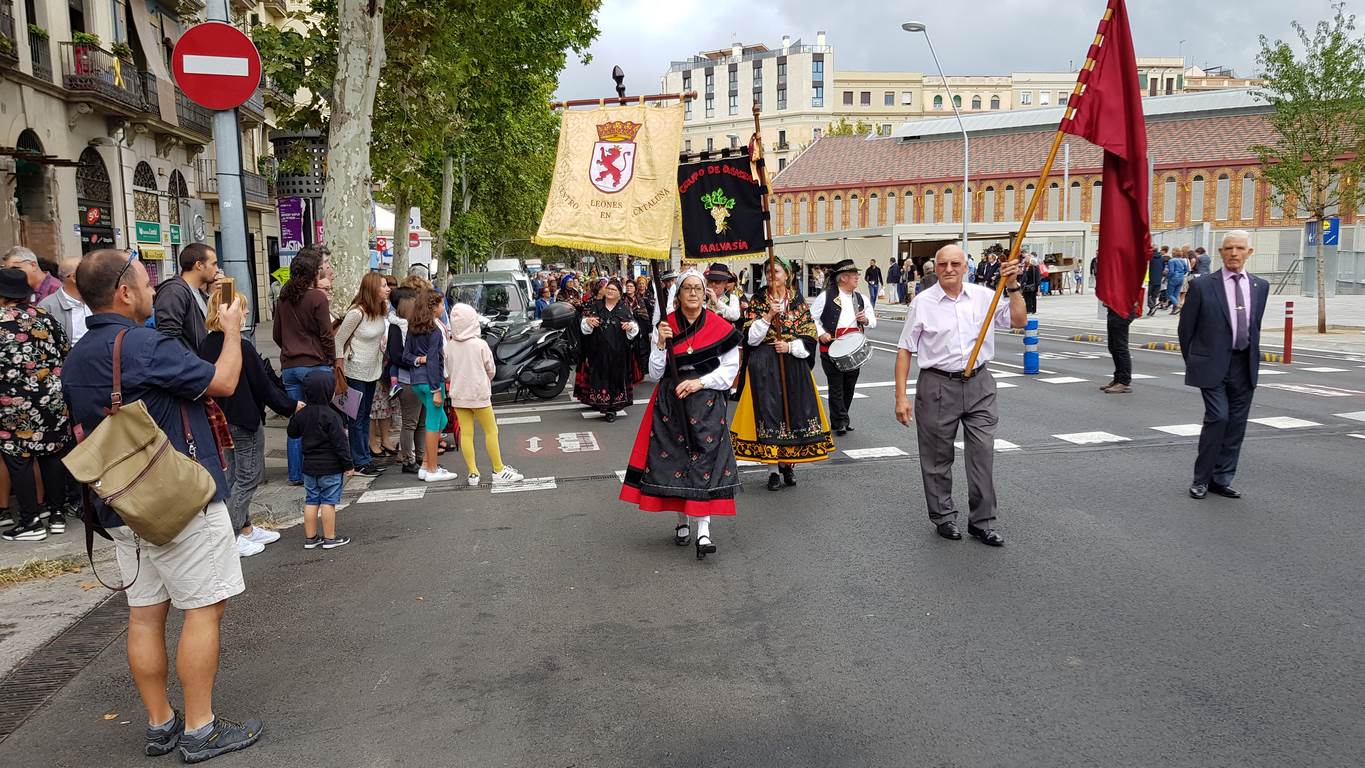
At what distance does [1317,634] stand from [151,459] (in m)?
4.78

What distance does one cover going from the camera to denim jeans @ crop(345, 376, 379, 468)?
9.09 metres

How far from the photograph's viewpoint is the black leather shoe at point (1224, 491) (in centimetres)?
710

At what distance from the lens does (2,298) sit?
641cm

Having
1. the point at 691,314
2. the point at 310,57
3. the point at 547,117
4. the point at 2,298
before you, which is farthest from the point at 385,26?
the point at 547,117

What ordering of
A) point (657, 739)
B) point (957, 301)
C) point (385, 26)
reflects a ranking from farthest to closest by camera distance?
point (385, 26) < point (957, 301) < point (657, 739)

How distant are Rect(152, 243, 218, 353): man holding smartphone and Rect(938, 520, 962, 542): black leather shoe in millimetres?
4387

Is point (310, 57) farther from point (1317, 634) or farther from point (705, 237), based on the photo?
point (1317, 634)

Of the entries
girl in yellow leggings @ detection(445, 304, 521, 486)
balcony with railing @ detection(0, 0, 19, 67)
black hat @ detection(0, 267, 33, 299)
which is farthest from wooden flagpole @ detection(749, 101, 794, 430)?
balcony with railing @ detection(0, 0, 19, 67)

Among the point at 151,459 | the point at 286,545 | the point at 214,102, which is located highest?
the point at 214,102

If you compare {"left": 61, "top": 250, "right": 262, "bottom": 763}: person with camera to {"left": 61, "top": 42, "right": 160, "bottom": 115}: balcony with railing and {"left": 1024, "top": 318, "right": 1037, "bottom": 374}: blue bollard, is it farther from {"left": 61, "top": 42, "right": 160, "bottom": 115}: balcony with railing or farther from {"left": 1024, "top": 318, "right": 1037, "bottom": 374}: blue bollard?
{"left": 61, "top": 42, "right": 160, "bottom": 115}: balcony with railing

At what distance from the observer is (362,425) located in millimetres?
9273

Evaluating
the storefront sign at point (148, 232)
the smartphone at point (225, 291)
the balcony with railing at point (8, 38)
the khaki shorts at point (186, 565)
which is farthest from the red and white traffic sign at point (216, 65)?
the storefront sign at point (148, 232)

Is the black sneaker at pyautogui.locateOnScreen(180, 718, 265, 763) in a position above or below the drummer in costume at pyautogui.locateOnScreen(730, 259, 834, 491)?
below

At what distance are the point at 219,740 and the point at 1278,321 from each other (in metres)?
27.0
